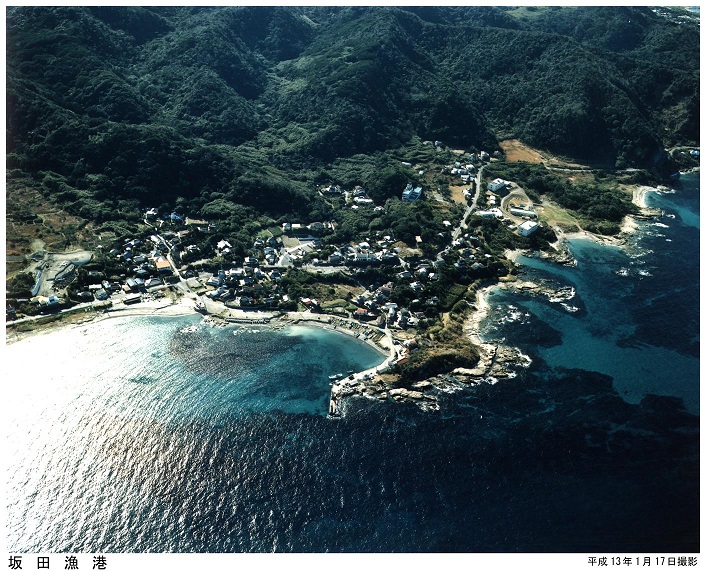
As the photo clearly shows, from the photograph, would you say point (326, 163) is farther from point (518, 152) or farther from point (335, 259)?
point (335, 259)

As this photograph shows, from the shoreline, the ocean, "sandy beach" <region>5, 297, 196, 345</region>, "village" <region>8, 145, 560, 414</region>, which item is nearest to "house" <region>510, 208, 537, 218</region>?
"village" <region>8, 145, 560, 414</region>

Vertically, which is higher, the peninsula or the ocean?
the peninsula

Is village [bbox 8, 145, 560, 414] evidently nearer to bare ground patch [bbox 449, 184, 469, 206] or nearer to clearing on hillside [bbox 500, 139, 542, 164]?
bare ground patch [bbox 449, 184, 469, 206]

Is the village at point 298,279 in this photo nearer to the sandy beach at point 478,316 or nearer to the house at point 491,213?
the house at point 491,213

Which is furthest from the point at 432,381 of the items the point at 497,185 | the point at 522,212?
the point at 497,185

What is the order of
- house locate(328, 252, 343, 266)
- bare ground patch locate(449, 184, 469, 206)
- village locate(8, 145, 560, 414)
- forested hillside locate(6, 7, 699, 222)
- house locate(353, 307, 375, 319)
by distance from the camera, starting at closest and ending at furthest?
village locate(8, 145, 560, 414) → house locate(353, 307, 375, 319) → house locate(328, 252, 343, 266) → forested hillside locate(6, 7, 699, 222) → bare ground patch locate(449, 184, 469, 206)

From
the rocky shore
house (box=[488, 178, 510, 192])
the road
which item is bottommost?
the rocky shore
